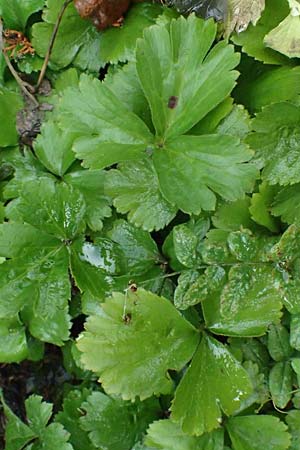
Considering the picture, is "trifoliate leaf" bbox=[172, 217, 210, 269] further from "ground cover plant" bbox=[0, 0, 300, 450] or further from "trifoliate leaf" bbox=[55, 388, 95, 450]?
"trifoliate leaf" bbox=[55, 388, 95, 450]

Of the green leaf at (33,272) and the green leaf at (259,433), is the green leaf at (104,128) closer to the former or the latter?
the green leaf at (33,272)

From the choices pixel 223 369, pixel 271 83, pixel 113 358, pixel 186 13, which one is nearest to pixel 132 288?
pixel 113 358

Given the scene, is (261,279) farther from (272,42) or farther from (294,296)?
(272,42)

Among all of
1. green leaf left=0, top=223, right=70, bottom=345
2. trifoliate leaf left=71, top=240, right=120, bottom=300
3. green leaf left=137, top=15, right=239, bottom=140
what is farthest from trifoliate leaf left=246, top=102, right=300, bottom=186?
green leaf left=0, top=223, right=70, bottom=345

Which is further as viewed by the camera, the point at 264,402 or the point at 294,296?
the point at 264,402

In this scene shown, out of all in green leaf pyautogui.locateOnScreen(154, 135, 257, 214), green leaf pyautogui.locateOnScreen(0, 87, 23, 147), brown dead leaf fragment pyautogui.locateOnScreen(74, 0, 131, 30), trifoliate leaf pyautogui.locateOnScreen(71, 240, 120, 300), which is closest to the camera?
green leaf pyautogui.locateOnScreen(154, 135, 257, 214)

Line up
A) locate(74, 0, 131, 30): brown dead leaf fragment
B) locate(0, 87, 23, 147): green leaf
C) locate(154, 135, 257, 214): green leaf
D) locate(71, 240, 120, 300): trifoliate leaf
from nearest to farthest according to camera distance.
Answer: locate(154, 135, 257, 214): green leaf < locate(71, 240, 120, 300): trifoliate leaf < locate(74, 0, 131, 30): brown dead leaf fragment < locate(0, 87, 23, 147): green leaf
